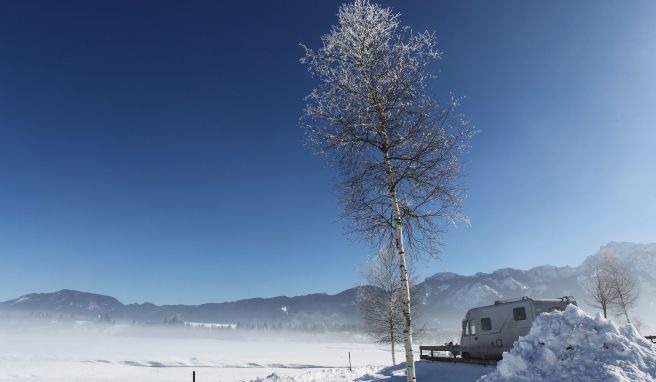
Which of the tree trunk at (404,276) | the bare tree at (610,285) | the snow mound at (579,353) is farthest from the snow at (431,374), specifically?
the bare tree at (610,285)

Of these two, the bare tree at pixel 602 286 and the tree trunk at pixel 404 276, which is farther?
the bare tree at pixel 602 286

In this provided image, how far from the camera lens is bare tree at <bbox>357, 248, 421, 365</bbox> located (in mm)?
36000

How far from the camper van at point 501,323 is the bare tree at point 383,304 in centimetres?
1420

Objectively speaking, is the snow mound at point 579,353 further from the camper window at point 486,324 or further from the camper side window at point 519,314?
the camper window at point 486,324

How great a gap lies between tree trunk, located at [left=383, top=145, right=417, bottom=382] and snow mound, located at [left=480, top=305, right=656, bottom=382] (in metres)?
1.95

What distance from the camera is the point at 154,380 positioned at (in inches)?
1667

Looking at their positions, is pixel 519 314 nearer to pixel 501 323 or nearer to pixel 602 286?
pixel 501 323

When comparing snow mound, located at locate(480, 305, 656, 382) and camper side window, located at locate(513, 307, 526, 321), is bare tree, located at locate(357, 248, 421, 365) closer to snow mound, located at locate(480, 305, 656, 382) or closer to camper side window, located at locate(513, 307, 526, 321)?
camper side window, located at locate(513, 307, 526, 321)

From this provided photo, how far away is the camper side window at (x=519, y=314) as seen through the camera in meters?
18.5

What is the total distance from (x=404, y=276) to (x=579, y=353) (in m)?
Answer: 4.29

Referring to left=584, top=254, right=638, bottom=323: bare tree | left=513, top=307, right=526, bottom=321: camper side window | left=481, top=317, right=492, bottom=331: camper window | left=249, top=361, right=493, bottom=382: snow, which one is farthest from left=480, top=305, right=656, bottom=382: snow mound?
left=584, top=254, right=638, bottom=323: bare tree

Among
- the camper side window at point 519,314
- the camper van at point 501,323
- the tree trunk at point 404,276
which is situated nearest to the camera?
the tree trunk at point 404,276

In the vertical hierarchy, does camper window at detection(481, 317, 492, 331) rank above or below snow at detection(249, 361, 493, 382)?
above

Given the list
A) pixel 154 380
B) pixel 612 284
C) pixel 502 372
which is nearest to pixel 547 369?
pixel 502 372
